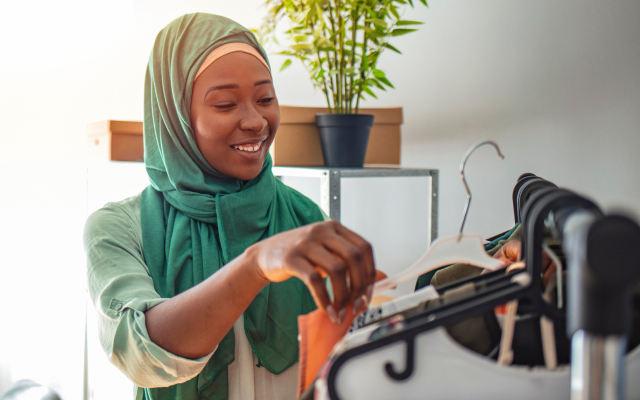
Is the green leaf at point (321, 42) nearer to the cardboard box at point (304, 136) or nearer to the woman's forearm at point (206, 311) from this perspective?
the cardboard box at point (304, 136)

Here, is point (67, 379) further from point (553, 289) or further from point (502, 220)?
point (553, 289)

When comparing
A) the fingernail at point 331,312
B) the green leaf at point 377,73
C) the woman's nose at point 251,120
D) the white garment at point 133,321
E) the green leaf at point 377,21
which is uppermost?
the green leaf at point 377,21

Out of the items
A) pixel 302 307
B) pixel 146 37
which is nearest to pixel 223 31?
pixel 302 307

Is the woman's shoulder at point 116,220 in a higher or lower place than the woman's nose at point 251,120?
lower

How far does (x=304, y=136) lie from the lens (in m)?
1.48

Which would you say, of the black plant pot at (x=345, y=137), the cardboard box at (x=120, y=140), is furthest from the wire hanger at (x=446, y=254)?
the cardboard box at (x=120, y=140)

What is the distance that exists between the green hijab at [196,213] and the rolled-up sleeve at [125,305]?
109 mm

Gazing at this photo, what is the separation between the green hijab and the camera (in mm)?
931

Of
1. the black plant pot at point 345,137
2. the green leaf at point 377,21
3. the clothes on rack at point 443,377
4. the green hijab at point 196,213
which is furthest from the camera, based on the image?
the black plant pot at point 345,137

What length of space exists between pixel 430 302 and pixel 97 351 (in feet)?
4.37

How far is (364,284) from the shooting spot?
1.51 feet

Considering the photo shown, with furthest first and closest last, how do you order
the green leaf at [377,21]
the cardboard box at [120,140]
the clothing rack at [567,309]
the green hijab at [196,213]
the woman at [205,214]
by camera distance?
the cardboard box at [120,140] < the green leaf at [377,21] < the green hijab at [196,213] < the woman at [205,214] < the clothing rack at [567,309]

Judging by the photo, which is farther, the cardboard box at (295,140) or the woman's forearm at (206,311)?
the cardboard box at (295,140)

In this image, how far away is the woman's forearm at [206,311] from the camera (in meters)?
0.55
